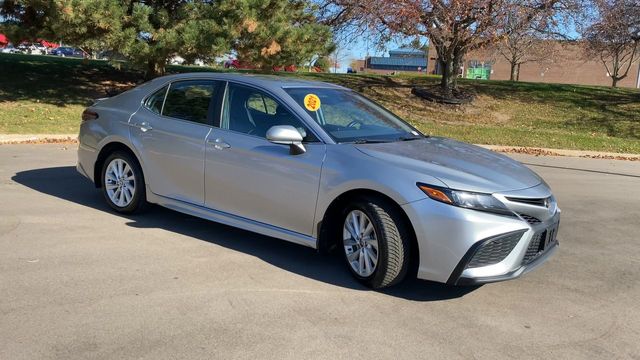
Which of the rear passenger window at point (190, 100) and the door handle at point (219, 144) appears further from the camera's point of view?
the rear passenger window at point (190, 100)

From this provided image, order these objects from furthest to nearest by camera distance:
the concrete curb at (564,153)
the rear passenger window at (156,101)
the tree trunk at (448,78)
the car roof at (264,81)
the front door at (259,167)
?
the tree trunk at (448,78)
the concrete curb at (564,153)
the rear passenger window at (156,101)
the car roof at (264,81)
the front door at (259,167)

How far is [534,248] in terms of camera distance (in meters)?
4.36

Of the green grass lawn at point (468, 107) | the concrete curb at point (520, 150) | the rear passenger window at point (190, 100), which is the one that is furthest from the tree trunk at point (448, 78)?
the rear passenger window at point (190, 100)

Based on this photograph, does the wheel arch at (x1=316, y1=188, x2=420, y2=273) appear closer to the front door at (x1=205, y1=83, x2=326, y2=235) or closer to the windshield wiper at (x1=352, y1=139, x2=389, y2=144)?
the front door at (x1=205, y1=83, x2=326, y2=235)

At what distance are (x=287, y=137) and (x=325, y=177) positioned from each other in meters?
0.44

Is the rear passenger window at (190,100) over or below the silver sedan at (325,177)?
over

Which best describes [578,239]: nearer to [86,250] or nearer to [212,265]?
[212,265]

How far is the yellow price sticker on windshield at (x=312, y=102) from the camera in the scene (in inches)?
204

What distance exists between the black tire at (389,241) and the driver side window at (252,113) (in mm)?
1056

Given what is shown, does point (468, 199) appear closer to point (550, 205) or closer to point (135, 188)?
point (550, 205)

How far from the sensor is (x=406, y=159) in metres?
4.49

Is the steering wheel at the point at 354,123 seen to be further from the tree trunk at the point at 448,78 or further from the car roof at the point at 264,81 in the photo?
the tree trunk at the point at 448,78

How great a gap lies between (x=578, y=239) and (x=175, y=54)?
13167 millimetres

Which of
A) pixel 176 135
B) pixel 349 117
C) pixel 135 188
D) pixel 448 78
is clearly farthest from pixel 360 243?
pixel 448 78
